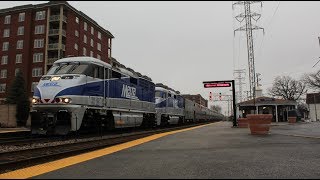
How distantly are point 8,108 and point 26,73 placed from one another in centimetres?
2262

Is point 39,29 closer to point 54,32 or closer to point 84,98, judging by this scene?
point 54,32

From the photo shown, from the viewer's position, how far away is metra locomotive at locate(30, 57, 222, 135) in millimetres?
15742

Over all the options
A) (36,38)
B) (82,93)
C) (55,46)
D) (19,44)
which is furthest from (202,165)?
(19,44)

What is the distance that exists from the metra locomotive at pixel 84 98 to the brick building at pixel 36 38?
146ft

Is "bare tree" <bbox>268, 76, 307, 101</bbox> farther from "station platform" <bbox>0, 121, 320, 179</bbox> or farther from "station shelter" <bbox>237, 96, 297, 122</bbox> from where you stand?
"station platform" <bbox>0, 121, 320, 179</bbox>

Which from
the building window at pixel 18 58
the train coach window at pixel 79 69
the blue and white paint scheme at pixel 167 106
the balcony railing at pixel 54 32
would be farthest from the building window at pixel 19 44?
the train coach window at pixel 79 69

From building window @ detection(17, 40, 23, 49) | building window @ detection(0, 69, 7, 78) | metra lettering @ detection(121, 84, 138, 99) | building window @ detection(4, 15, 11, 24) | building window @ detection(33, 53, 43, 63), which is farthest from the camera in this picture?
building window @ detection(4, 15, 11, 24)

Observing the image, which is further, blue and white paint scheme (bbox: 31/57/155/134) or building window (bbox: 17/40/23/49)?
building window (bbox: 17/40/23/49)

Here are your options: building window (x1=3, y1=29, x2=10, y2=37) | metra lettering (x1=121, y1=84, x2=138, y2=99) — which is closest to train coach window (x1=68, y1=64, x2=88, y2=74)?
metra lettering (x1=121, y1=84, x2=138, y2=99)

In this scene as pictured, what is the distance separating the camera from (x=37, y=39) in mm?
66312

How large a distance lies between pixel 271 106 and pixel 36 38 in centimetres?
4607

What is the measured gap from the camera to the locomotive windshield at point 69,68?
16966 millimetres

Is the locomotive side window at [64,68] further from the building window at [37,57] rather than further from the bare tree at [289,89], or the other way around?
the bare tree at [289,89]

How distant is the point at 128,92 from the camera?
22.2 m
